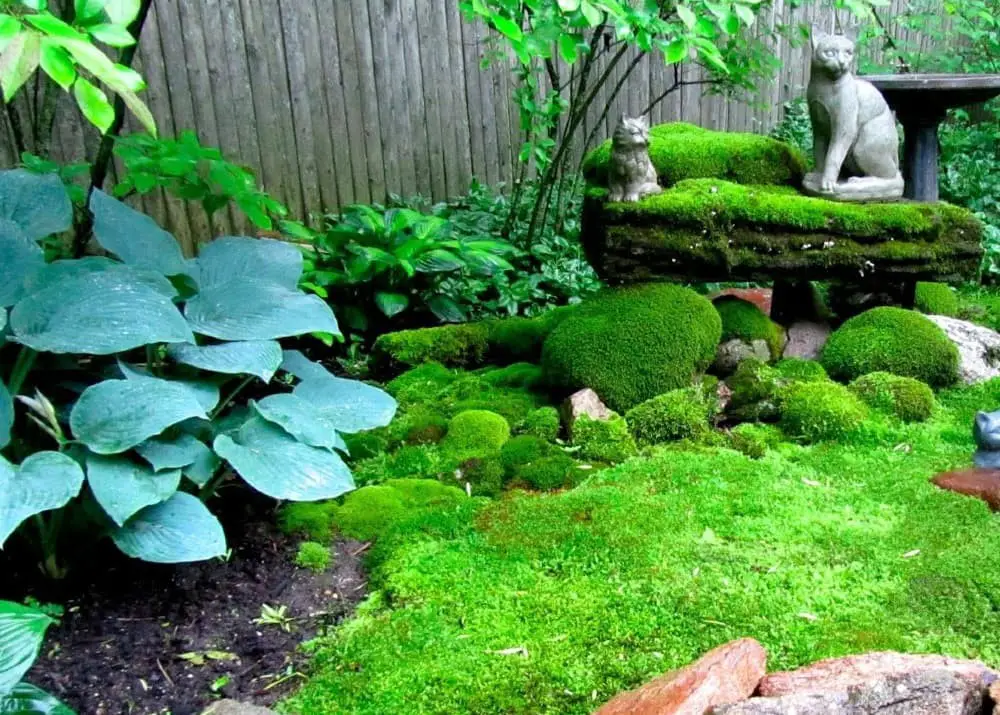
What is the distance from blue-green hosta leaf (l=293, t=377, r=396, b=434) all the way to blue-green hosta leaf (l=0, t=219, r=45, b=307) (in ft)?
2.63

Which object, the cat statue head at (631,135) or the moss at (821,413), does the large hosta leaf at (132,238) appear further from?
the moss at (821,413)

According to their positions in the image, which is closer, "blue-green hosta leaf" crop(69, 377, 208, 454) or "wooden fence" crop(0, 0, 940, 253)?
"blue-green hosta leaf" crop(69, 377, 208, 454)

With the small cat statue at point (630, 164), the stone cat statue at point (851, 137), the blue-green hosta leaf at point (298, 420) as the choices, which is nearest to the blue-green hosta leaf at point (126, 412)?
the blue-green hosta leaf at point (298, 420)

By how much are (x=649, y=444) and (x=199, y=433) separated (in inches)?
64.8

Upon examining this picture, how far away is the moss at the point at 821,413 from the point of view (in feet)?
10.7

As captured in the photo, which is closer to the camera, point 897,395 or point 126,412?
point 126,412

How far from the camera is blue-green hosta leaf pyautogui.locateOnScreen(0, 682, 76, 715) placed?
163cm

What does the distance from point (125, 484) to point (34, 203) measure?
0.93m

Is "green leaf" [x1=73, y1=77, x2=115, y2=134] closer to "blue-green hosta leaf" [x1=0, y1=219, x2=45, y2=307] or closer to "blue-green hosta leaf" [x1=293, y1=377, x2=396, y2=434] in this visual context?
"blue-green hosta leaf" [x1=0, y1=219, x2=45, y2=307]

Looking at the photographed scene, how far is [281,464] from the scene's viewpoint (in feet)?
7.70

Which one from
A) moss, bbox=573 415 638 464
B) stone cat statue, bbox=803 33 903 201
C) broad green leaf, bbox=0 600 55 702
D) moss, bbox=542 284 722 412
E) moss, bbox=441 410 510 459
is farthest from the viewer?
stone cat statue, bbox=803 33 903 201

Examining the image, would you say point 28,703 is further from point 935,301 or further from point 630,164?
point 935,301

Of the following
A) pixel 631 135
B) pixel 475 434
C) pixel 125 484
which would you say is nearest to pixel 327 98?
pixel 631 135

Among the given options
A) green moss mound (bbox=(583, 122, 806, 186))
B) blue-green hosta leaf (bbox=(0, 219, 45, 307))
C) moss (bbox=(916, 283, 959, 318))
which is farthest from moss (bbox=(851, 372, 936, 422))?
blue-green hosta leaf (bbox=(0, 219, 45, 307))
